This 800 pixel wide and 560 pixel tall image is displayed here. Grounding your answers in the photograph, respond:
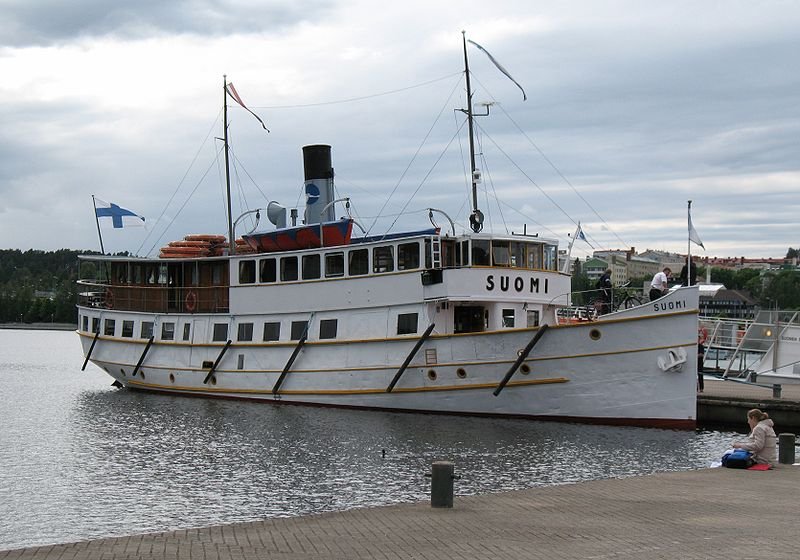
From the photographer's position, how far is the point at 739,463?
59.6ft

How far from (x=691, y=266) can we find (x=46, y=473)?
18.1 m

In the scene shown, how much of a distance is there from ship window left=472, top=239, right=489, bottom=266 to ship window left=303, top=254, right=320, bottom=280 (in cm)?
588

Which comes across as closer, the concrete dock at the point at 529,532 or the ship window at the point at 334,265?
the concrete dock at the point at 529,532

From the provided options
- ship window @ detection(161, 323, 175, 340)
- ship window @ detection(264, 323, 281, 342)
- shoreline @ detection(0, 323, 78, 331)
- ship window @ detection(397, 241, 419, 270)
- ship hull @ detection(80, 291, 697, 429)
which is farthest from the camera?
shoreline @ detection(0, 323, 78, 331)

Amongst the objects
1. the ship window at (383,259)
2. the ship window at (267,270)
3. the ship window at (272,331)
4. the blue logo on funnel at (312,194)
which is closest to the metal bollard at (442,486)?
the ship window at (383,259)

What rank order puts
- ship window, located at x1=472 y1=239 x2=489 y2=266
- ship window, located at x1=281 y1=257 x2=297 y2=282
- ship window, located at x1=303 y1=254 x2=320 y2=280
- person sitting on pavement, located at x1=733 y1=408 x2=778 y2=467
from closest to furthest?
person sitting on pavement, located at x1=733 y1=408 x2=778 y2=467 < ship window, located at x1=472 y1=239 x2=489 y2=266 < ship window, located at x1=303 y1=254 x2=320 y2=280 < ship window, located at x1=281 y1=257 x2=297 y2=282

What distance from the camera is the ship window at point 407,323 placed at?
31.4m

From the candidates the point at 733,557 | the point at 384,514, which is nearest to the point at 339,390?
the point at 384,514

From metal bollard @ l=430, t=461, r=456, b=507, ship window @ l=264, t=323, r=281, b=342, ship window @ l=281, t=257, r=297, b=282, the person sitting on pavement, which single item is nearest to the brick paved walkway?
metal bollard @ l=430, t=461, r=456, b=507

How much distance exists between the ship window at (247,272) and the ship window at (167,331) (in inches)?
167

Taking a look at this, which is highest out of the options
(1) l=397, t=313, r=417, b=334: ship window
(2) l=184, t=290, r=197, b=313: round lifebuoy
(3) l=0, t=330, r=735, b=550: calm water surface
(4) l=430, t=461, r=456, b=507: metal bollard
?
(2) l=184, t=290, r=197, b=313: round lifebuoy

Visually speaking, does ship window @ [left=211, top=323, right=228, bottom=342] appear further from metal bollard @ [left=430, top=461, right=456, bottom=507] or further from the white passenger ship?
metal bollard @ [left=430, top=461, right=456, bottom=507]

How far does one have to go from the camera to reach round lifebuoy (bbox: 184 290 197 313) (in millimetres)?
38500

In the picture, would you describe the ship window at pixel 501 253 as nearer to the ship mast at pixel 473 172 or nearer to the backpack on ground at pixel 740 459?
the ship mast at pixel 473 172
